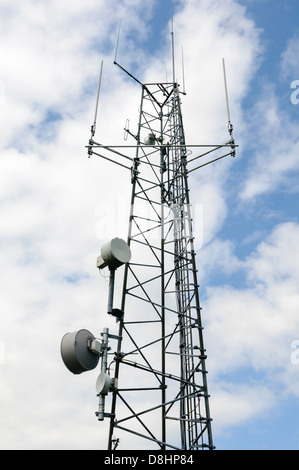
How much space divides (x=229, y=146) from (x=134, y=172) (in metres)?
3.66

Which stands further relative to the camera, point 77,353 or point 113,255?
point 113,255

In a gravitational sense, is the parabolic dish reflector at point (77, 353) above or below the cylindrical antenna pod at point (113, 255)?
below

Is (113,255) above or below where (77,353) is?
above

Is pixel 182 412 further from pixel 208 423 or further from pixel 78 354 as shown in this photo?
pixel 78 354

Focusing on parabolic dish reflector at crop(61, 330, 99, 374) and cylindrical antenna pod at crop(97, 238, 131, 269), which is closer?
parabolic dish reflector at crop(61, 330, 99, 374)

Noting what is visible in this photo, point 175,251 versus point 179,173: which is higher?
point 179,173

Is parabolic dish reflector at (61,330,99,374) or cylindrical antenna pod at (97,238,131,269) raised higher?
cylindrical antenna pod at (97,238,131,269)

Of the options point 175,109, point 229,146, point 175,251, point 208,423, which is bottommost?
point 208,423

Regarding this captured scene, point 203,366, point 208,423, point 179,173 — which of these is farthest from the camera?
point 179,173

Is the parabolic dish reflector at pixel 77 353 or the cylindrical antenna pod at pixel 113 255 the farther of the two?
the cylindrical antenna pod at pixel 113 255
